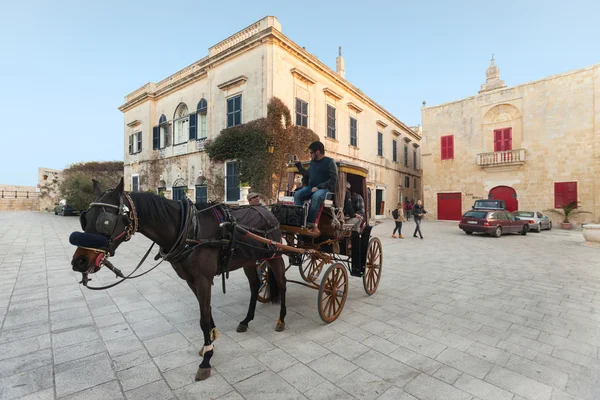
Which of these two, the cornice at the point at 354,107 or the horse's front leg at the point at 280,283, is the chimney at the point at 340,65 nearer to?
the cornice at the point at 354,107

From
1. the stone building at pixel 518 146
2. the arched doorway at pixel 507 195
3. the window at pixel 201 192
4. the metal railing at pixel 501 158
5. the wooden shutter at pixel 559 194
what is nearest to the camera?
the window at pixel 201 192

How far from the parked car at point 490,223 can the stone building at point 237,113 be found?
176 inches

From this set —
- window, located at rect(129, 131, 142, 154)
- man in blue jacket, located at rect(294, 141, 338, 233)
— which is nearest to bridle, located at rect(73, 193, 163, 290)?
man in blue jacket, located at rect(294, 141, 338, 233)

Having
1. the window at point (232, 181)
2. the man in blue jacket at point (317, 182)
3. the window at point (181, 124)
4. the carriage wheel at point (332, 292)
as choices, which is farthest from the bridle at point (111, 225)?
the window at point (181, 124)

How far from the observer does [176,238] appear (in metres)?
2.61

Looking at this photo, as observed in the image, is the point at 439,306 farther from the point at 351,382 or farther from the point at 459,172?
the point at 459,172

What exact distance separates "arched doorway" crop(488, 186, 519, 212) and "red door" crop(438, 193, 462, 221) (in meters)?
2.12

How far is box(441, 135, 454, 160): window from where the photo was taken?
21.5m

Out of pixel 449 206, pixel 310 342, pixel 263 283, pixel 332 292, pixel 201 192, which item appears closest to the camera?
pixel 310 342

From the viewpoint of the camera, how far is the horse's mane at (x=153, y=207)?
8.14 ft

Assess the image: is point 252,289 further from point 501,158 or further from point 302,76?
point 501,158

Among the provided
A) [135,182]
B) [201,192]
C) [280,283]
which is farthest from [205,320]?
[135,182]

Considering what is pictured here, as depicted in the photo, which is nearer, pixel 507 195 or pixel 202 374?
pixel 202 374

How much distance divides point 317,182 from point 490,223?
12.5 metres
